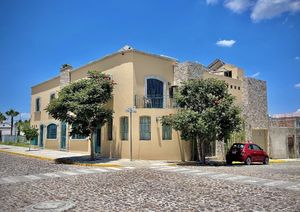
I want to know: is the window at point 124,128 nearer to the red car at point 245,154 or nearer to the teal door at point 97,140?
the teal door at point 97,140

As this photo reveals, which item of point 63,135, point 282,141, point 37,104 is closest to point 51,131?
point 63,135

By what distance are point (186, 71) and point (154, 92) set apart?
2948 mm

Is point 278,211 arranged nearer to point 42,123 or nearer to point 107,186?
point 107,186

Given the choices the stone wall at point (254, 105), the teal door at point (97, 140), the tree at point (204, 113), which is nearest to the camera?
the tree at point (204, 113)

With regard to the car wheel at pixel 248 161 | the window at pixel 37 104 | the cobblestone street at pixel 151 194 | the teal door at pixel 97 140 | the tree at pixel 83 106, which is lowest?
the car wheel at pixel 248 161

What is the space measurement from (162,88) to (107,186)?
42.6 ft

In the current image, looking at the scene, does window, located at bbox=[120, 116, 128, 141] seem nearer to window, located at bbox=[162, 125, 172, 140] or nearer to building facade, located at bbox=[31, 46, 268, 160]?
building facade, located at bbox=[31, 46, 268, 160]

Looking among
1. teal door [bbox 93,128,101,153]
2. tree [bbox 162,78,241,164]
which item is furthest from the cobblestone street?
teal door [bbox 93,128,101,153]

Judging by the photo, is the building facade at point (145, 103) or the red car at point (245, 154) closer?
the red car at point (245, 154)

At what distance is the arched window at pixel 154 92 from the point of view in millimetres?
20734

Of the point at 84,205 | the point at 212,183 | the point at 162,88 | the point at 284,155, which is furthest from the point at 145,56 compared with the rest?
the point at 284,155

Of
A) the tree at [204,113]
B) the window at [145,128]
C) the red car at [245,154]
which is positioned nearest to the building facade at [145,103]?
the window at [145,128]

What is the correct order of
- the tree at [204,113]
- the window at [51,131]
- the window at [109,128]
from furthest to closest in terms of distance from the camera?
1. the window at [51,131]
2. the window at [109,128]
3. the tree at [204,113]

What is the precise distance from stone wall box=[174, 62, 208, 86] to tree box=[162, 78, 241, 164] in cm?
295
